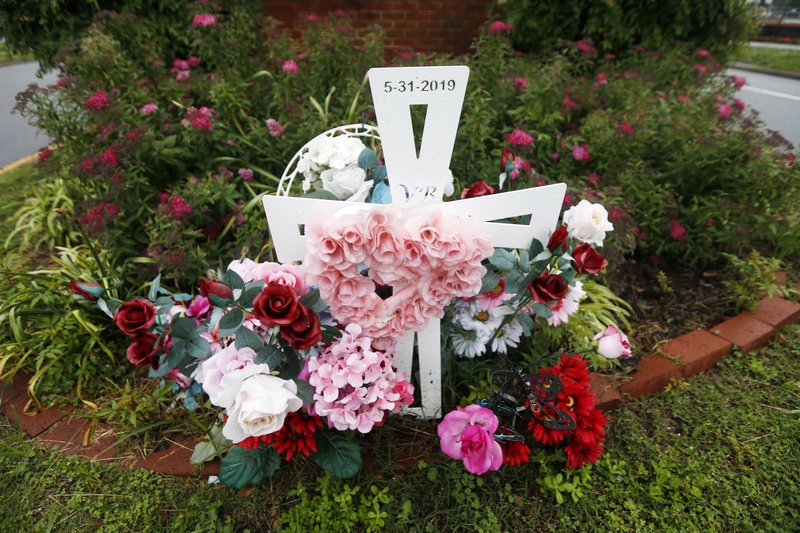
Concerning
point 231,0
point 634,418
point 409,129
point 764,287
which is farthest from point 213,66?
point 764,287

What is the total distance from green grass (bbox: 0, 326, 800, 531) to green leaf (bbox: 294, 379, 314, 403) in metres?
0.38

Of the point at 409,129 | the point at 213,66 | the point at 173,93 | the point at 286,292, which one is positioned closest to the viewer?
the point at 286,292

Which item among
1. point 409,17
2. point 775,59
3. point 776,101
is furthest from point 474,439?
point 775,59

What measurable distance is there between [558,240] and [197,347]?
102cm

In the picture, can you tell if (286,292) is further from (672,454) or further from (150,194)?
(150,194)

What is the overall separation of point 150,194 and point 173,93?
33.0 inches

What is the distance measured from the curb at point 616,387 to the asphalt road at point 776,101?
3036 mm

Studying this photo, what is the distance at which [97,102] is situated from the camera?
7.11ft

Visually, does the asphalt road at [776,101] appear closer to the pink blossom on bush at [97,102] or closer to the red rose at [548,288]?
the red rose at [548,288]

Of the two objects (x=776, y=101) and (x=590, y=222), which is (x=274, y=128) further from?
(x=776, y=101)

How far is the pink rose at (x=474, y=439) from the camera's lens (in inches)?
50.2

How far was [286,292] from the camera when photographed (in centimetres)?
102

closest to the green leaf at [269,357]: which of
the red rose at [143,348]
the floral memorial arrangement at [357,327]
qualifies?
the floral memorial arrangement at [357,327]

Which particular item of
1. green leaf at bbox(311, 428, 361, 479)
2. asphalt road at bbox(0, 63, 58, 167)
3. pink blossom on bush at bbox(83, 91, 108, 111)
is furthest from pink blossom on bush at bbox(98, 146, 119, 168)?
asphalt road at bbox(0, 63, 58, 167)
